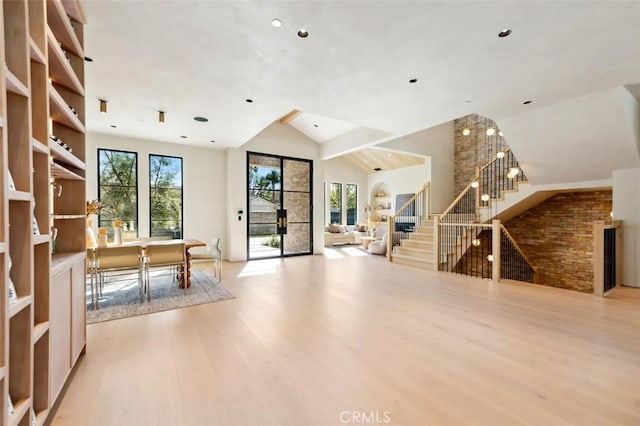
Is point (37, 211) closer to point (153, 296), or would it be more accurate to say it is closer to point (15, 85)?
point (15, 85)

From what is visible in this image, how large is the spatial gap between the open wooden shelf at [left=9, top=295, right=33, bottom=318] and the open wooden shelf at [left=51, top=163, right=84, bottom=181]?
118cm

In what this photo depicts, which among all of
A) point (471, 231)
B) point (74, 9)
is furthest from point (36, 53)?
point (471, 231)

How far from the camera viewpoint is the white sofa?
11.0 meters

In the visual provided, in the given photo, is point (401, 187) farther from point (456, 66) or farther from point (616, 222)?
point (456, 66)

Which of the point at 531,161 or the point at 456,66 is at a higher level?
the point at 456,66

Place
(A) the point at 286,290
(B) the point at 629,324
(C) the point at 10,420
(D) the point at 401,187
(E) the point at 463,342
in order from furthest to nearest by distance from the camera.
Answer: (D) the point at 401,187 < (A) the point at 286,290 < (B) the point at 629,324 < (E) the point at 463,342 < (C) the point at 10,420

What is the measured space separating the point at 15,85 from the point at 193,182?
6229 mm

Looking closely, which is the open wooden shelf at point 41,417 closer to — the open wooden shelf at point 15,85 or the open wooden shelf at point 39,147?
the open wooden shelf at point 39,147

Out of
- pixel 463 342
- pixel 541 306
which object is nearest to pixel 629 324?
pixel 541 306

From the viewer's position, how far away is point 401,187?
1148 cm

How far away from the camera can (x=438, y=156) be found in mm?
8758

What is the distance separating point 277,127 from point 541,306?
682cm

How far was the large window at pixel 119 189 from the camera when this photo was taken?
20.5ft
